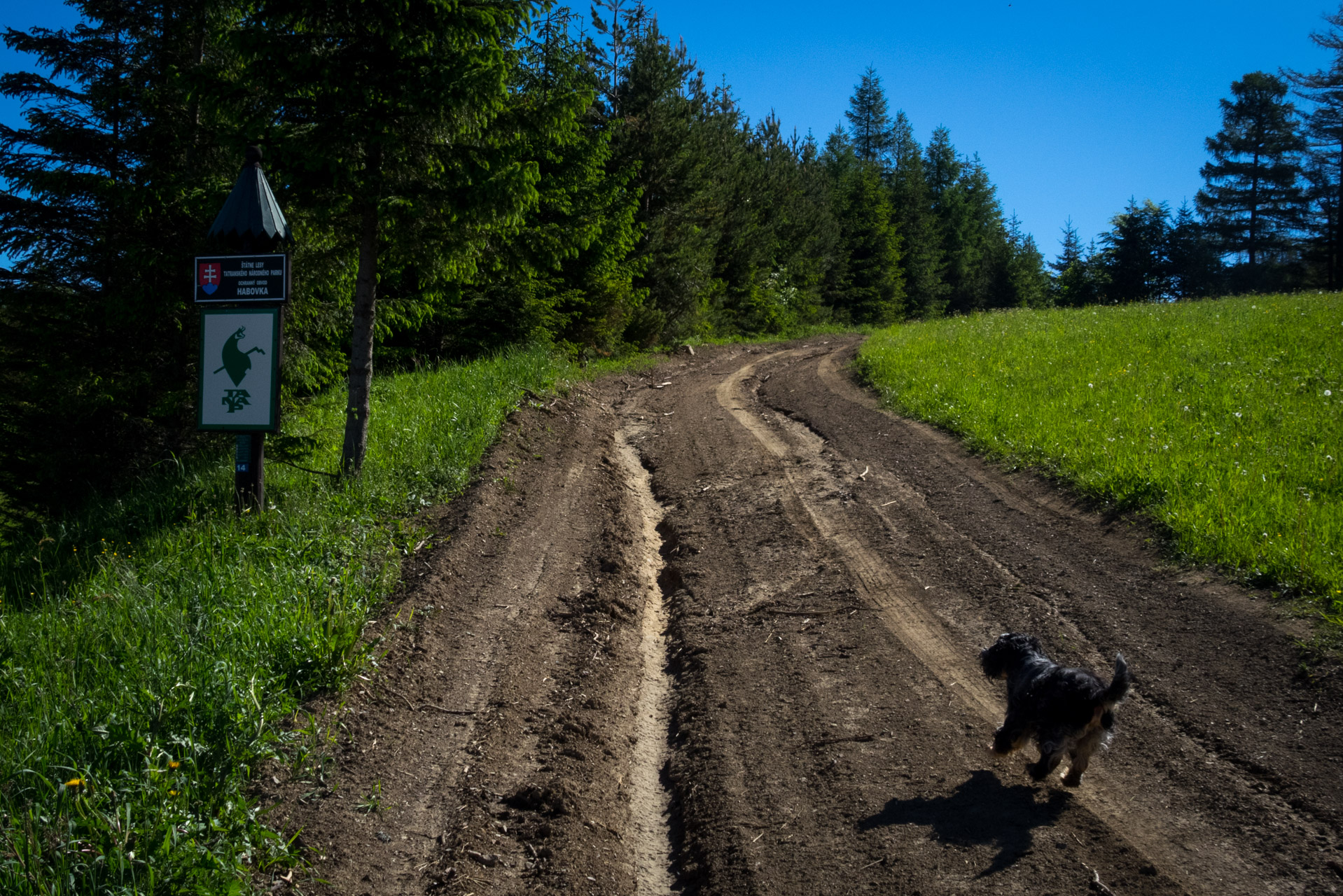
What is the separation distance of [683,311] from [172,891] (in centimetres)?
2342

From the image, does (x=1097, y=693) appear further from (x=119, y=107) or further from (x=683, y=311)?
(x=683, y=311)

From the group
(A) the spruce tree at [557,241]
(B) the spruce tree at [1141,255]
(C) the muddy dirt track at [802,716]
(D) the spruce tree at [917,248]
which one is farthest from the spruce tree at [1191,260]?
(C) the muddy dirt track at [802,716]

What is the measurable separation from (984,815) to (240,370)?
7.20 metres

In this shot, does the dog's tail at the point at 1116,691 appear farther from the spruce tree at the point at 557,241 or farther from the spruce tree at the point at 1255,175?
the spruce tree at the point at 1255,175

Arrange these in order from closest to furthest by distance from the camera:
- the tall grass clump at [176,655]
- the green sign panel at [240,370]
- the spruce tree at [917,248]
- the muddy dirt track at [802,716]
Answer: the tall grass clump at [176,655] → the muddy dirt track at [802,716] → the green sign panel at [240,370] → the spruce tree at [917,248]

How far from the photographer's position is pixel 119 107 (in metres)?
10.2

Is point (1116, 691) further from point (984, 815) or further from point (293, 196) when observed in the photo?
point (293, 196)

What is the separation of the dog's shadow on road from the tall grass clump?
10.5 ft

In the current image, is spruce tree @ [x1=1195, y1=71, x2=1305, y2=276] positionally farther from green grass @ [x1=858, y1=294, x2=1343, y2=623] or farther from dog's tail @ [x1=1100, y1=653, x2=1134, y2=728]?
dog's tail @ [x1=1100, y1=653, x2=1134, y2=728]

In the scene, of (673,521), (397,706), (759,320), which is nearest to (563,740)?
(397,706)

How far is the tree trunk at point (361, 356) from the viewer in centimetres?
857

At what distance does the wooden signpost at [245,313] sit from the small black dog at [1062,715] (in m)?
6.63

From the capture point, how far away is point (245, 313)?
6980 mm

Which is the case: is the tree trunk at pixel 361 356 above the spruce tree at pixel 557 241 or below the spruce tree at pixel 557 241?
below
